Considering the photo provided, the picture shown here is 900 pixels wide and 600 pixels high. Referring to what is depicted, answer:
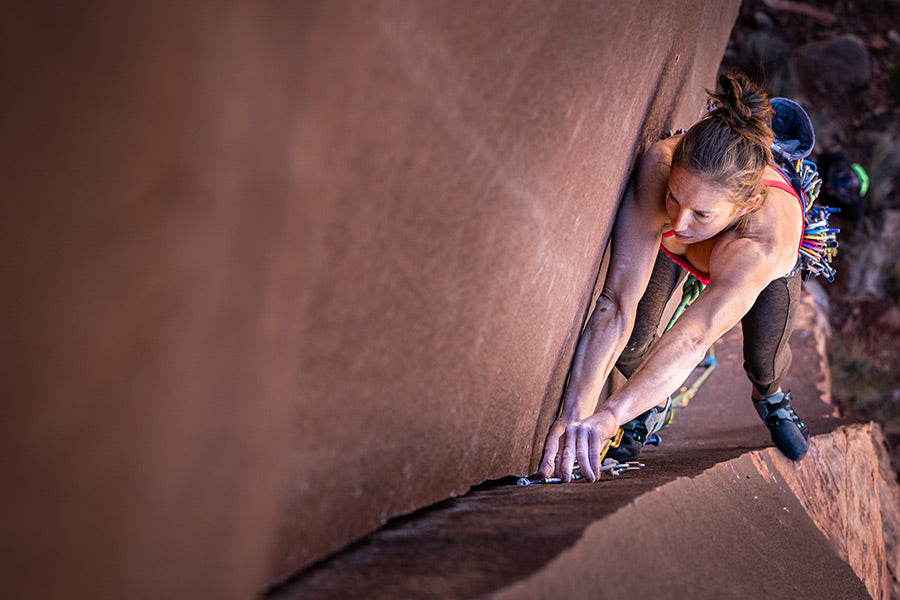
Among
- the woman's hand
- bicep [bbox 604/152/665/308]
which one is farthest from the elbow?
bicep [bbox 604/152/665/308]

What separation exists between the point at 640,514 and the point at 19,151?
1071 millimetres

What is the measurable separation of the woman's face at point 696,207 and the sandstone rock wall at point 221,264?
89 centimetres

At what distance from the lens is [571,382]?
7.18 feet

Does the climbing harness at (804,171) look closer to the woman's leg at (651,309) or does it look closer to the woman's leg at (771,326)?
the woman's leg at (771,326)

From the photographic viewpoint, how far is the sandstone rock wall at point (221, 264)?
53 centimetres

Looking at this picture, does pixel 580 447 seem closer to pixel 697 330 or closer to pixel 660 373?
pixel 660 373

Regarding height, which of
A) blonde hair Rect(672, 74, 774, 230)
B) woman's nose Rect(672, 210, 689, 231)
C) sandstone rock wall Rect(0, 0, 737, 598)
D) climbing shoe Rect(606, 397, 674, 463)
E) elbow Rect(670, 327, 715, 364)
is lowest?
climbing shoe Rect(606, 397, 674, 463)

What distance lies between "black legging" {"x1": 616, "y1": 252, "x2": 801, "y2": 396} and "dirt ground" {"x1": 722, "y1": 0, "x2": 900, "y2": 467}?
10.4 ft

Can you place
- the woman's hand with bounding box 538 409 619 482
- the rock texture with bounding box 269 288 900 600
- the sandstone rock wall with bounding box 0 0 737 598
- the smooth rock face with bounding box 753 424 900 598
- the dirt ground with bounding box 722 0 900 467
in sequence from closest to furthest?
the sandstone rock wall with bounding box 0 0 737 598 → the rock texture with bounding box 269 288 900 600 → the woman's hand with bounding box 538 409 619 482 → the smooth rock face with bounding box 753 424 900 598 → the dirt ground with bounding box 722 0 900 467

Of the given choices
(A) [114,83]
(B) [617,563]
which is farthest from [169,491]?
(B) [617,563]

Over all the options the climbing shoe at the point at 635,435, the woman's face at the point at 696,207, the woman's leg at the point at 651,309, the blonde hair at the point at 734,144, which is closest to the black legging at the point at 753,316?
the woman's leg at the point at 651,309

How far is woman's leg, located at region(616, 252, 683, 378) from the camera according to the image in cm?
251

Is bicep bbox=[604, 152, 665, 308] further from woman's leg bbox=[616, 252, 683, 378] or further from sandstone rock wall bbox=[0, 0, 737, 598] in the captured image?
sandstone rock wall bbox=[0, 0, 737, 598]

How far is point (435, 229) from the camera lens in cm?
110
